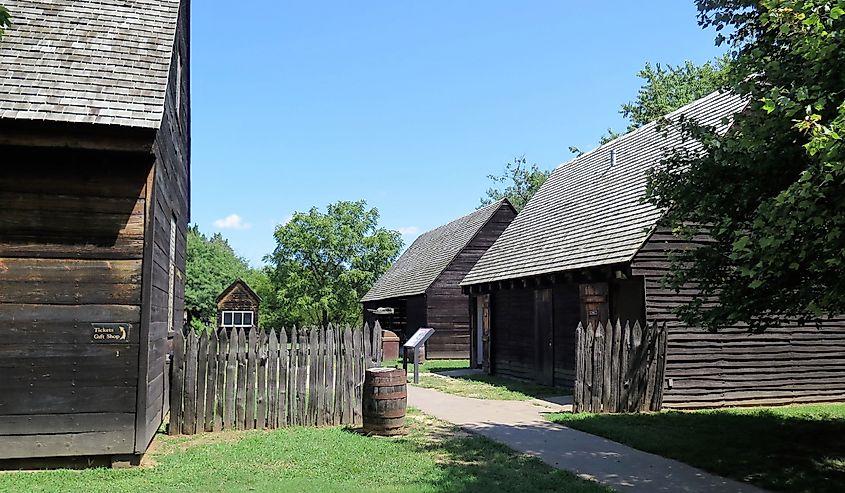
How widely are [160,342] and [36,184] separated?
9.77 feet

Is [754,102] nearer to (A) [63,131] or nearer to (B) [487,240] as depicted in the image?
(A) [63,131]

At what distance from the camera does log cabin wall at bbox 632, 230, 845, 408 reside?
Answer: 1481 centimetres

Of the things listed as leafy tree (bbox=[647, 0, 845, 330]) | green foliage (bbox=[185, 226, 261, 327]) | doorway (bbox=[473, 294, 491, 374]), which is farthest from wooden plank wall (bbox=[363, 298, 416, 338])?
leafy tree (bbox=[647, 0, 845, 330])

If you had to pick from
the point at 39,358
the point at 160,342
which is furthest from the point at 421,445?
the point at 39,358

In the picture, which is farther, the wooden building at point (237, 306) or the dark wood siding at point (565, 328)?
the wooden building at point (237, 306)

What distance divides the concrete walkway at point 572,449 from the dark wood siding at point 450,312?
17.8 meters

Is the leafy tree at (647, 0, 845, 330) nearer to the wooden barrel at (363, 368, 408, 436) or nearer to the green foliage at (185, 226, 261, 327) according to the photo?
the wooden barrel at (363, 368, 408, 436)

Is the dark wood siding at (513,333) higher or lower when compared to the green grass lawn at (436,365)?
higher

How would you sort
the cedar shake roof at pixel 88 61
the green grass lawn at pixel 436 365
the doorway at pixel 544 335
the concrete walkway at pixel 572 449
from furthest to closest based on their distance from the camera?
the green grass lawn at pixel 436 365
the doorway at pixel 544 335
the cedar shake roof at pixel 88 61
the concrete walkway at pixel 572 449

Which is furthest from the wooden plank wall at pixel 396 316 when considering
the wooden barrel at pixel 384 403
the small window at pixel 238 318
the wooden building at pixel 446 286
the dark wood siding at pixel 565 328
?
the wooden barrel at pixel 384 403

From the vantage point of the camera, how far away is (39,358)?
8.73 meters

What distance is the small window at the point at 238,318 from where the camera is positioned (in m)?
39.9

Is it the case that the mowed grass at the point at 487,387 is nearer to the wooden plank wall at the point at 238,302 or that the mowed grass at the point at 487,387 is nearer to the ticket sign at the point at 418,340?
the ticket sign at the point at 418,340

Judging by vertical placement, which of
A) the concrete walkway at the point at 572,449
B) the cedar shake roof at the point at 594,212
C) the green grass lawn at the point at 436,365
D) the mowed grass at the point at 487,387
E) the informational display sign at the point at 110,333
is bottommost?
the green grass lawn at the point at 436,365
